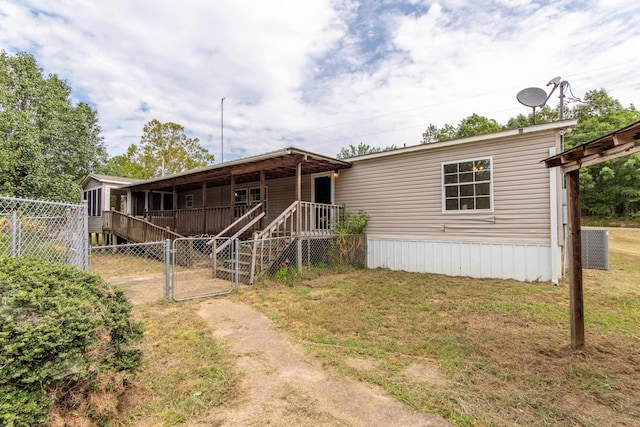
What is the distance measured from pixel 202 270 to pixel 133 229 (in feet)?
17.5

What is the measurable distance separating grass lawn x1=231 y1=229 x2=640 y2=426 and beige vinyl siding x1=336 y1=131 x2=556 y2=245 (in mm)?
1582

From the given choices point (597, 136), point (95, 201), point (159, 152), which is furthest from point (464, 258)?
point (597, 136)

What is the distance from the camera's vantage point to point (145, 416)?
7.25 ft

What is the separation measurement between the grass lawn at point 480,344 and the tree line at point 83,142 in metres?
6.46

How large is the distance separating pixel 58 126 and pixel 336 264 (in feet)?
69.0

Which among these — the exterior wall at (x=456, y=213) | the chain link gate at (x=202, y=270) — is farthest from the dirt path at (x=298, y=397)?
the exterior wall at (x=456, y=213)

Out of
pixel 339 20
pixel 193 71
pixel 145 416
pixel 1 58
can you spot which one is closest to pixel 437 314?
pixel 145 416

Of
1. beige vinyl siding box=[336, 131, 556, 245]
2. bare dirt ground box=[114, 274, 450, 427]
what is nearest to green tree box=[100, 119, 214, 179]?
beige vinyl siding box=[336, 131, 556, 245]

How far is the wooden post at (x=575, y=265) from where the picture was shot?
10.8 ft

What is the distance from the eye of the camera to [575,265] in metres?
3.31

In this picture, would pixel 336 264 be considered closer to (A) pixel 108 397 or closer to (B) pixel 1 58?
(A) pixel 108 397

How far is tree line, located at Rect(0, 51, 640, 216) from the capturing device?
15.3m

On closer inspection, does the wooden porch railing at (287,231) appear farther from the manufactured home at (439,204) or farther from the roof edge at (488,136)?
the roof edge at (488,136)

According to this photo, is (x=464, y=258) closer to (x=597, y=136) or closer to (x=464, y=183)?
(x=464, y=183)
